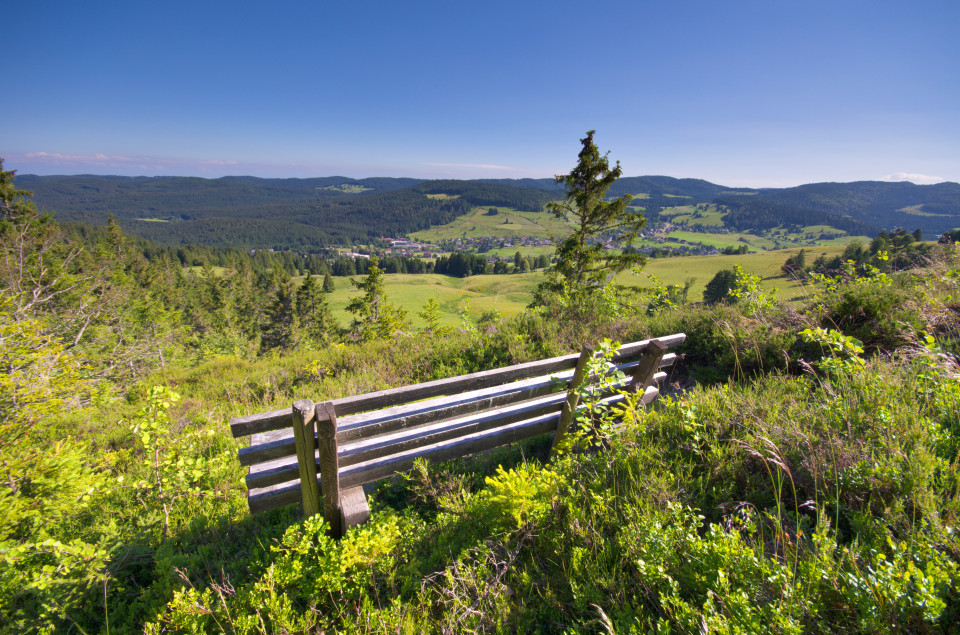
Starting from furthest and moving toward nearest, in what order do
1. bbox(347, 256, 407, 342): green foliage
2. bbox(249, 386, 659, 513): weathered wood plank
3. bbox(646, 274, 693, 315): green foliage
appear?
bbox(347, 256, 407, 342): green foliage, bbox(646, 274, 693, 315): green foliage, bbox(249, 386, 659, 513): weathered wood plank

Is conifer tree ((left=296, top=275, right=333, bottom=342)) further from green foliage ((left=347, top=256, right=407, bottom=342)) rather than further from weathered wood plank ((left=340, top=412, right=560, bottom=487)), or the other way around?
weathered wood plank ((left=340, top=412, right=560, bottom=487))

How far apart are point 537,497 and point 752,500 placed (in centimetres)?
167

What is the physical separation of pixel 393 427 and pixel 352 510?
78 centimetres

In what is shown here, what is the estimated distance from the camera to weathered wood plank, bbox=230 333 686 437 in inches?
107

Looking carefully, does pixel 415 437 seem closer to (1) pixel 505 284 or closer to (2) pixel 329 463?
(2) pixel 329 463

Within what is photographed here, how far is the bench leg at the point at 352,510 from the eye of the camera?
3102 mm

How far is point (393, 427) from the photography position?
3.24m

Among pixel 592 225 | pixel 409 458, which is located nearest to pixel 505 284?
pixel 592 225

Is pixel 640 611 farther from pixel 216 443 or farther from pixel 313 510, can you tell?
pixel 216 443

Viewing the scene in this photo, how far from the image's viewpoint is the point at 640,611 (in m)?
1.96

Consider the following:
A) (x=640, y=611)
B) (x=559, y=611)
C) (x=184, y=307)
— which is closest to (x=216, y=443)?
(x=559, y=611)

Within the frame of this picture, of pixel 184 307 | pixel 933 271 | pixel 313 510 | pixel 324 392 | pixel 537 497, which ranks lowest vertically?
pixel 184 307

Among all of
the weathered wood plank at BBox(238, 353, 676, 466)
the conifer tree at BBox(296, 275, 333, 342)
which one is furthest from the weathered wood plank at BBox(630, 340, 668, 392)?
the conifer tree at BBox(296, 275, 333, 342)

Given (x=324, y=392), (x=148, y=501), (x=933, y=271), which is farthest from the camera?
(x=324, y=392)
